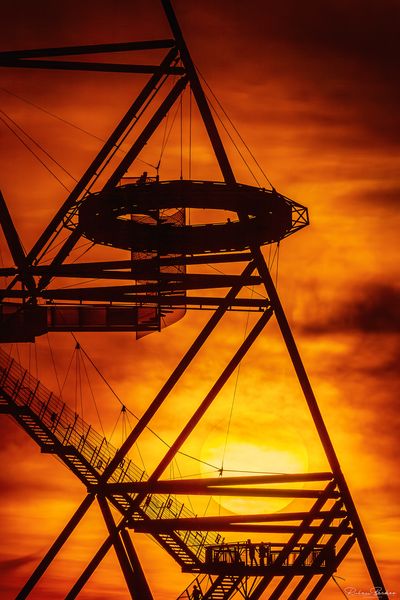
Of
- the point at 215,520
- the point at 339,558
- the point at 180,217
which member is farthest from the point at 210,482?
the point at 180,217

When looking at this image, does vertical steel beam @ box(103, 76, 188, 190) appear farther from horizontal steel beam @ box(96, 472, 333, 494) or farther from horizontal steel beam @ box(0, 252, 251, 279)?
horizontal steel beam @ box(96, 472, 333, 494)

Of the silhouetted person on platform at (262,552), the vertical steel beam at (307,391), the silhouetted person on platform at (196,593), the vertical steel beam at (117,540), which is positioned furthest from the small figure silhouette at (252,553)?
the vertical steel beam at (117,540)

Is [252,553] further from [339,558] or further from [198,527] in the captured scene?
[198,527]

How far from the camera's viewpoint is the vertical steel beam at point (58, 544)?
47.5 m

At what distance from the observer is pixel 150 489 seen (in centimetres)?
4603

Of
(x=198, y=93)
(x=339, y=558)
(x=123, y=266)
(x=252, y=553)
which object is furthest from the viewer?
(x=339, y=558)

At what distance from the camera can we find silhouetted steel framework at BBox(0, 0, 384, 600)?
4553 cm

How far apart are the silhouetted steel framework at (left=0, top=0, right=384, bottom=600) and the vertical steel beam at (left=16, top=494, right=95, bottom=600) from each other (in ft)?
0.15

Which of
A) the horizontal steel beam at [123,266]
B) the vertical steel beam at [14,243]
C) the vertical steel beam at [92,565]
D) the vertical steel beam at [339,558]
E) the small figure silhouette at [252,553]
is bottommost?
the vertical steel beam at [92,565]

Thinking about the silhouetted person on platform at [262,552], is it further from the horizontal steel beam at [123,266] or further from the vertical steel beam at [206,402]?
the horizontal steel beam at [123,266]

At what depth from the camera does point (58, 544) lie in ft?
156

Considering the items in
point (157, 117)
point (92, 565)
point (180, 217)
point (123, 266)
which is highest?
point (157, 117)

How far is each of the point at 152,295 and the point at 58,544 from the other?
853cm

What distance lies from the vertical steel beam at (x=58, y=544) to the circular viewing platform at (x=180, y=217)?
8.58 metres
